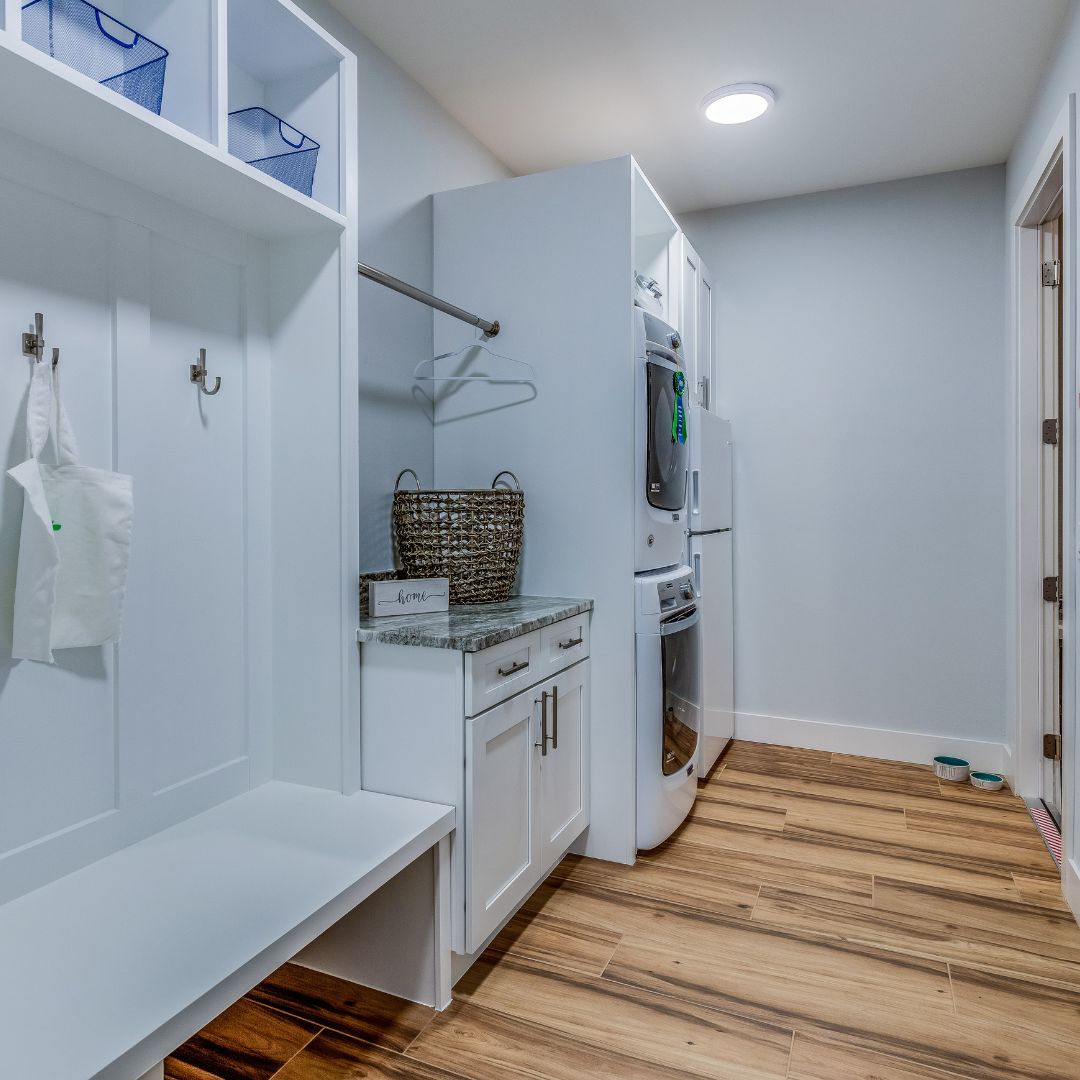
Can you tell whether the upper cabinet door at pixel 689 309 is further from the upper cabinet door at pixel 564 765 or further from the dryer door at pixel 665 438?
the upper cabinet door at pixel 564 765

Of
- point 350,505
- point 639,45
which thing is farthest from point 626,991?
point 639,45

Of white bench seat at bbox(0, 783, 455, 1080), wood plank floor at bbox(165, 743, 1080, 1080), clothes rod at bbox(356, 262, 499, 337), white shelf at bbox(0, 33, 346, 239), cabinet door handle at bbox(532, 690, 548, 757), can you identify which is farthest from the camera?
cabinet door handle at bbox(532, 690, 548, 757)

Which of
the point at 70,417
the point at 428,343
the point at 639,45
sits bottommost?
the point at 70,417

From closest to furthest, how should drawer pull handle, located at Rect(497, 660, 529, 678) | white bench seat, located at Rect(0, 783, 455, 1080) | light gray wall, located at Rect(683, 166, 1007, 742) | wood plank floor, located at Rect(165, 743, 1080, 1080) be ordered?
white bench seat, located at Rect(0, 783, 455, 1080)
wood plank floor, located at Rect(165, 743, 1080, 1080)
drawer pull handle, located at Rect(497, 660, 529, 678)
light gray wall, located at Rect(683, 166, 1007, 742)

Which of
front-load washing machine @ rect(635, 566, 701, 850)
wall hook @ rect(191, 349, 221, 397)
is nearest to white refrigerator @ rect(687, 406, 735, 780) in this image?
front-load washing machine @ rect(635, 566, 701, 850)

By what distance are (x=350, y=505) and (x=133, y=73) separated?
913 millimetres

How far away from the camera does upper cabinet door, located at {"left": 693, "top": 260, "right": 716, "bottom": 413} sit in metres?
3.32

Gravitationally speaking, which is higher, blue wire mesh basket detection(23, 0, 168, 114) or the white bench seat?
blue wire mesh basket detection(23, 0, 168, 114)

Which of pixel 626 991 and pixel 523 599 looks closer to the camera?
pixel 626 991

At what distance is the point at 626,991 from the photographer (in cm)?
179

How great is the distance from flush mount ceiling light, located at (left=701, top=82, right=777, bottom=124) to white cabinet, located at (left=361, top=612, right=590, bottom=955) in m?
1.98

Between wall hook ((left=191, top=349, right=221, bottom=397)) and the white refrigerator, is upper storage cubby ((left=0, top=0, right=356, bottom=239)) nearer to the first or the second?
wall hook ((left=191, top=349, right=221, bottom=397))

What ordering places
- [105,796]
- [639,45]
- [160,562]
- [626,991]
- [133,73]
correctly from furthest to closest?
[639,45] < [626,991] < [160,562] < [105,796] < [133,73]

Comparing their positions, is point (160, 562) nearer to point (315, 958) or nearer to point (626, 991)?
point (315, 958)
